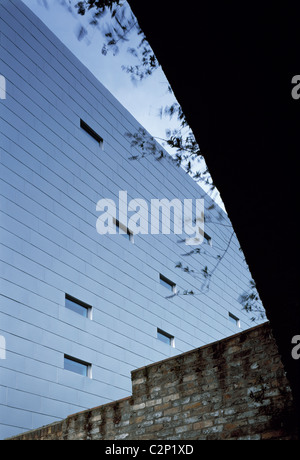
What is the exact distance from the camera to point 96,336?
14.2 metres

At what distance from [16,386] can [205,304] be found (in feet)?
38.0

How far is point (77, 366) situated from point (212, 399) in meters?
9.54

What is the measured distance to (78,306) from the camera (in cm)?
1414

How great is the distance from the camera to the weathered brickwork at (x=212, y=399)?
4.07m

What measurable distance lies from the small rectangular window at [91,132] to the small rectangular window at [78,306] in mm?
6236

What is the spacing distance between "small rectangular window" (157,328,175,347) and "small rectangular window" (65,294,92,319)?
398cm

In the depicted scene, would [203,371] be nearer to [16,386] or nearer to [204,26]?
[204,26]
